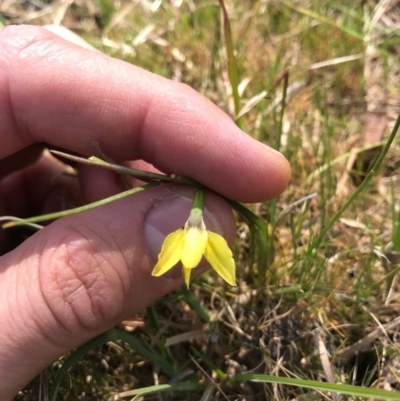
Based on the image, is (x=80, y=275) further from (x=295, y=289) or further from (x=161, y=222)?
(x=295, y=289)

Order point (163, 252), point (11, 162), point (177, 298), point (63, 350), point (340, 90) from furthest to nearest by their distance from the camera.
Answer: point (340, 90) < point (11, 162) < point (177, 298) < point (63, 350) < point (163, 252)

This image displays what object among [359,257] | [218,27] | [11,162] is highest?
[218,27]

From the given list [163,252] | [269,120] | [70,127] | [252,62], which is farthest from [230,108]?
[163,252]

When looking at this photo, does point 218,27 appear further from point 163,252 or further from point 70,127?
point 163,252

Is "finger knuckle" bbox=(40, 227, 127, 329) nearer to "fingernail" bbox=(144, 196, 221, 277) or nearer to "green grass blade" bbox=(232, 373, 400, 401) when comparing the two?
"fingernail" bbox=(144, 196, 221, 277)

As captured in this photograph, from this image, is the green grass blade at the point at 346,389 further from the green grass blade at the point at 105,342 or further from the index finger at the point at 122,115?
the index finger at the point at 122,115

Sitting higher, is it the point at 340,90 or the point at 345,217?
the point at 340,90

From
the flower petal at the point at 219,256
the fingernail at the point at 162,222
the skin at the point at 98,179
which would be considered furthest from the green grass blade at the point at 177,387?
the flower petal at the point at 219,256
